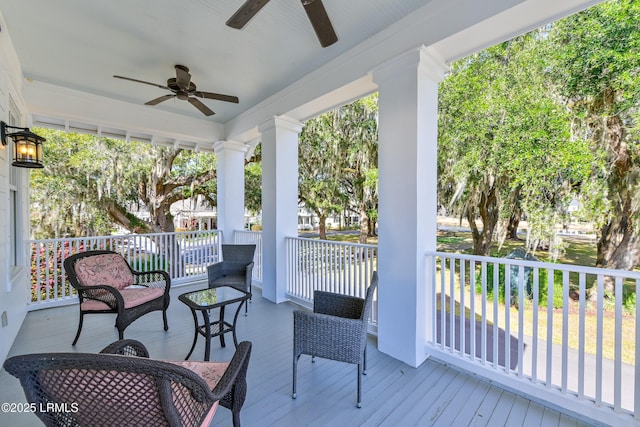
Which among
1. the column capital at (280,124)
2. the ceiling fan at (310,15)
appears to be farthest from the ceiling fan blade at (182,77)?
the ceiling fan at (310,15)

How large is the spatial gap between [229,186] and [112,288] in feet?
11.1

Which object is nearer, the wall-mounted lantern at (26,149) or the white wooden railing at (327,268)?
the wall-mounted lantern at (26,149)

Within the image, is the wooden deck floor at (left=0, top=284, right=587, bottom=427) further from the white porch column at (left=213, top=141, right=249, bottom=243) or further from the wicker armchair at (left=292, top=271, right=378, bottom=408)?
the white porch column at (left=213, top=141, right=249, bottom=243)

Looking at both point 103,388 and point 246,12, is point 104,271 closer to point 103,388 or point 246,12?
point 103,388

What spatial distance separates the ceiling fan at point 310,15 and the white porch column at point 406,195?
814mm

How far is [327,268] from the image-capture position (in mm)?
3779

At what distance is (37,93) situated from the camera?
3.92 metres

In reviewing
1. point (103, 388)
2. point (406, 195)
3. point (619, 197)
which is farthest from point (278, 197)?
point (619, 197)

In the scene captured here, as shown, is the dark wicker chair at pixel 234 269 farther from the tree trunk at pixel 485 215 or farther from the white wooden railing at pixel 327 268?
the tree trunk at pixel 485 215

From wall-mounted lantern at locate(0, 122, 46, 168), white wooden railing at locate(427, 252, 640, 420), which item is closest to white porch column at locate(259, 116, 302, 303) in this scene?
white wooden railing at locate(427, 252, 640, 420)

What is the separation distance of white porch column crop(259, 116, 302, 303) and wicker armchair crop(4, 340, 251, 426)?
3.20 meters

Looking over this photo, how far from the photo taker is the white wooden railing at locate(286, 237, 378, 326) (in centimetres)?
329

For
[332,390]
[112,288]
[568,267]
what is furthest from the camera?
[112,288]

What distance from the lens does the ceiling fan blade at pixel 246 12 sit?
1853 millimetres
